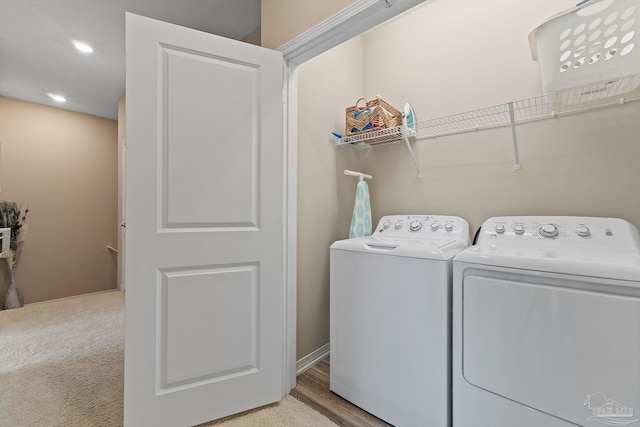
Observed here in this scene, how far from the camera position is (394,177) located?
218 cm

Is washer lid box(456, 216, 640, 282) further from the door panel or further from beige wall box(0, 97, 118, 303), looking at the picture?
beige wall box(0, 97, 118, 303)

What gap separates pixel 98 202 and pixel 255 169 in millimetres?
4190

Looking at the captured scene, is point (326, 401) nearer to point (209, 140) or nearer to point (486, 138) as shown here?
point (209, 140)

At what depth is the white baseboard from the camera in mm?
1856

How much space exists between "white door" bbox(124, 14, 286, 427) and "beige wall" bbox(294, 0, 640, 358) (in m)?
0.39

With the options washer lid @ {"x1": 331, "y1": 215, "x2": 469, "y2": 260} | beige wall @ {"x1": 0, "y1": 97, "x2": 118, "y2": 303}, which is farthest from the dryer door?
beige wall @ {"x1": 0, "y1": 97, "x2": 118, "y2": 303}

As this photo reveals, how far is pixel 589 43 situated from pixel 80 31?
135 inches

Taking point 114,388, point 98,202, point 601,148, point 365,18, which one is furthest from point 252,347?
point 98,202

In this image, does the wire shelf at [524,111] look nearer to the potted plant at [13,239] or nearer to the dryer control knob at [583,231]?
the dryer control knob at [583,231]

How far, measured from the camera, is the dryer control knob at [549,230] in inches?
54.4

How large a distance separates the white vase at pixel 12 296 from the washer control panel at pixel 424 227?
14.6 feet

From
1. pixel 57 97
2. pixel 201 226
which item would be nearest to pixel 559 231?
pixel 201 226

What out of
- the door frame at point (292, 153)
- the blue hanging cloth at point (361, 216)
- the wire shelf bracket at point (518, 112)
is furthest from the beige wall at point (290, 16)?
the blue hanging cloth at point (361, 216)

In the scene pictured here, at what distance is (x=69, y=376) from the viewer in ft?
5.90
